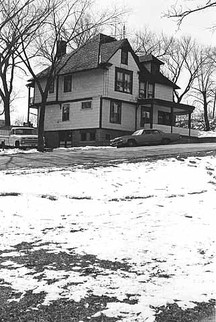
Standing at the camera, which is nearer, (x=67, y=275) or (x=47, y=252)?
(x=67, y=275)

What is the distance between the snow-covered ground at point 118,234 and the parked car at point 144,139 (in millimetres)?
18350

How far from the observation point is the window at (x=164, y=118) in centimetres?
4374

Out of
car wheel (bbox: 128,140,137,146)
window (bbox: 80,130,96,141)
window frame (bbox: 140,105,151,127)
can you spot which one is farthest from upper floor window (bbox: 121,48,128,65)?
car wheel (bbox: 128,140,137,146)

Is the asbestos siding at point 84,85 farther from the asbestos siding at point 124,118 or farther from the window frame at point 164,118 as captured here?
the window frame at point 164,118

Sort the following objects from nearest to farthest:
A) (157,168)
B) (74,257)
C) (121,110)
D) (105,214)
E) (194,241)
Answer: (74,257), (194,241), (105,214), (157,168), (121,110)

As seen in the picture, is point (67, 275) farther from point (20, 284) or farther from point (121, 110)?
point (121, 110)

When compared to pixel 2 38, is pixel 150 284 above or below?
below

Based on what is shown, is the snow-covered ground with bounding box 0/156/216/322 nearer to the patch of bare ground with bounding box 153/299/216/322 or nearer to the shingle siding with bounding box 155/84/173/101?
the patch of bare ground with bounding box 153/299/216/322

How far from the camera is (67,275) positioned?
4969 millimetres

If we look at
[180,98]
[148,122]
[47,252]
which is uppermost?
[180,98]

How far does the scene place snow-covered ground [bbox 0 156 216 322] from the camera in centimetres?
454

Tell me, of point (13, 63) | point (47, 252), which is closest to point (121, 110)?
point (13, 63)

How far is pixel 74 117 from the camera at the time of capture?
130 feet

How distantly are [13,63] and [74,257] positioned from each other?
3627cm
